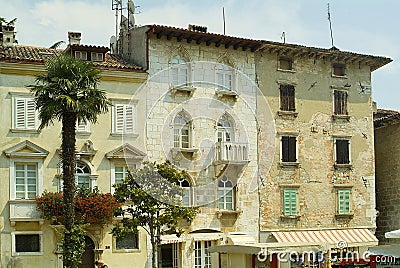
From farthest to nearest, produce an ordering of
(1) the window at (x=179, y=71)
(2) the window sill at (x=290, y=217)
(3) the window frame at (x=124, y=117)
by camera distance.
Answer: (2) the window sill at (x=290, y=217) < (1) the window at (x=179, y=71) < (3) the window frame at (x=124, y=117)

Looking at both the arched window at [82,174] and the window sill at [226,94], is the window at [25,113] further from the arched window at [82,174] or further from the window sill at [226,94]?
the window sill at [226,94]

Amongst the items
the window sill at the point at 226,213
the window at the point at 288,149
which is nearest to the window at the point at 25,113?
the window sill at the point at 226,213

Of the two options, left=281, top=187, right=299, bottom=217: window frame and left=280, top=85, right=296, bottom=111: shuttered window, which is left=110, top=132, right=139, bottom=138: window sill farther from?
left=281, top=187, right=299, bottom=217: window frame

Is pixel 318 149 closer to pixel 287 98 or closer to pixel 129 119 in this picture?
pixel 287 98

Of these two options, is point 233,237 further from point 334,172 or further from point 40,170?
point 40,170

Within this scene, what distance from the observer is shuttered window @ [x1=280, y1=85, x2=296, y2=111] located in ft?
128

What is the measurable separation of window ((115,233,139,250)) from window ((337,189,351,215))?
11500 millimetres

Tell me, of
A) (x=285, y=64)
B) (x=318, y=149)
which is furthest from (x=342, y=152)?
(x=285, y=64)

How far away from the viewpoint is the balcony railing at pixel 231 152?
3578 centimetres

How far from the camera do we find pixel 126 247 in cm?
3394

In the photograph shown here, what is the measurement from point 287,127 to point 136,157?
8.65 metres

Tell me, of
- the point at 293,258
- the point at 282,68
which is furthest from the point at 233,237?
the point at 293,258

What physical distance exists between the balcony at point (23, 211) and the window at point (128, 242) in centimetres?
375

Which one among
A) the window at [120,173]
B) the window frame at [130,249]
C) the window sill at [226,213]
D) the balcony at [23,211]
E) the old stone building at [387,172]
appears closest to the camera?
the balcony at [23,211]
